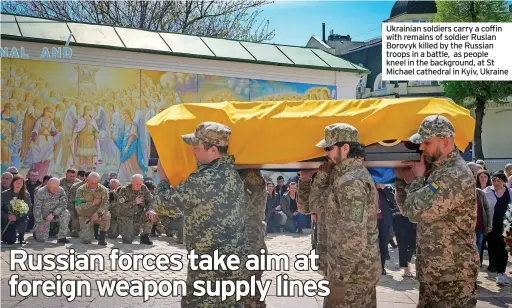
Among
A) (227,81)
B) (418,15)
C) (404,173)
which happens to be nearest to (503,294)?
(404,173)

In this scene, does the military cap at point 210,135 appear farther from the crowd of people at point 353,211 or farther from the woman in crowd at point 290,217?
the woman in crowd at point 290,217

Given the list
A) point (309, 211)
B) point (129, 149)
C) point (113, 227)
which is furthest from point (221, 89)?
point (309, 211)

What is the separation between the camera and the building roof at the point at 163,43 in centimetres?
1374

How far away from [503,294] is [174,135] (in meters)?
5.31

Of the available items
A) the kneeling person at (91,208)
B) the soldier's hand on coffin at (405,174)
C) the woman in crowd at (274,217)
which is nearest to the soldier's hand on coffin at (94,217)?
the kneeling person at (91,208)

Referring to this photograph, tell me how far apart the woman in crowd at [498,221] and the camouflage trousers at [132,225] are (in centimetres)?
693

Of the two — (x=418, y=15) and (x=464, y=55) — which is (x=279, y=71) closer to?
(x=464, y=55)

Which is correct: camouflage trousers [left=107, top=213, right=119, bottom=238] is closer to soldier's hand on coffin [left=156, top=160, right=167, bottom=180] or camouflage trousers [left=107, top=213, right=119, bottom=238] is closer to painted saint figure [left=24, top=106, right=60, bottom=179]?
painted saint figure [left=24, top=106, right=60, bottom=179]

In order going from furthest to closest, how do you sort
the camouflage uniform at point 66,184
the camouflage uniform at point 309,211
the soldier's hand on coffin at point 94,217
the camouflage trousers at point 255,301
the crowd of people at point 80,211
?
the camouflage uniform at point 66,184
the soldier's hand on coffin at point 94,217
the crowd of people at point 80,211
the camouflage uniform at point 309,211
the camouflage trousers at point 255,301

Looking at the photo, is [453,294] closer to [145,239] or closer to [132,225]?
[145,239]

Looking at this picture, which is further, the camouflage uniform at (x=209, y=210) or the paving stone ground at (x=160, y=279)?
the paving stone ground at (x=160, y=279)

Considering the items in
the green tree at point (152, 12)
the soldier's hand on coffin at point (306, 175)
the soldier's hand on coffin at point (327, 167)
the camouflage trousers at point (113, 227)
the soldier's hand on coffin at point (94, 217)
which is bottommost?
the camouflage trousers at point (113, 227)

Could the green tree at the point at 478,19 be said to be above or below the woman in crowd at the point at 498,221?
above

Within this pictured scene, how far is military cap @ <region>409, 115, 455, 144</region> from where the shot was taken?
417 cm
